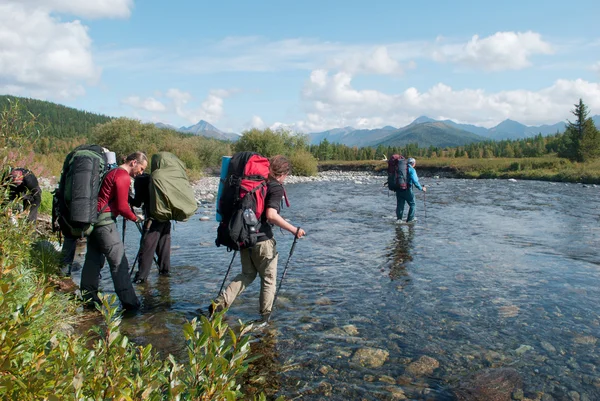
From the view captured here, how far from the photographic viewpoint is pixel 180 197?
791 centimetres

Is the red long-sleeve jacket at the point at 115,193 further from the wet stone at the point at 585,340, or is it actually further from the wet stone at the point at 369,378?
the wet stone at the point at 585,340

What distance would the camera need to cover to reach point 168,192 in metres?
7.74

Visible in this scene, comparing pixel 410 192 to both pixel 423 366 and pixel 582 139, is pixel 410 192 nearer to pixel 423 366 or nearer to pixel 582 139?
pixel 423 366

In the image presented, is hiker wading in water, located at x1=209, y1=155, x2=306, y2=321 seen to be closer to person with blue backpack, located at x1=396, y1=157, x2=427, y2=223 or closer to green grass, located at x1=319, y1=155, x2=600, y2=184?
person with blue backpack, located at x1=396, y1=157, x2=427, y2=223

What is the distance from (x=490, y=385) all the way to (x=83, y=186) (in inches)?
234

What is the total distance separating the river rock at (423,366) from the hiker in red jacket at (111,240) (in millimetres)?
4483

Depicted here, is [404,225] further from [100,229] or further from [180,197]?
[100,229]

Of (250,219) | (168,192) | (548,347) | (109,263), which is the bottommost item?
(548,347)

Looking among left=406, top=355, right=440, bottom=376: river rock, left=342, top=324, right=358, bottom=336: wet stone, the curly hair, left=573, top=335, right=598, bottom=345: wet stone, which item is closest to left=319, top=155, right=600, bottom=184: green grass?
left=573, top=335, right=598, bottom=345: wet stone

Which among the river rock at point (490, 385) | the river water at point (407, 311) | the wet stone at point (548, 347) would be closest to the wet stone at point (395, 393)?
the river water at point (407, 311)

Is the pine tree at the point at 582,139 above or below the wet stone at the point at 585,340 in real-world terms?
above

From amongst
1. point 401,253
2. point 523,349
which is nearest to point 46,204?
point 401,253

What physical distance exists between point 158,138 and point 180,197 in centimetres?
5274

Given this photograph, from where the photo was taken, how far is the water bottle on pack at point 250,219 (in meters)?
5.88
